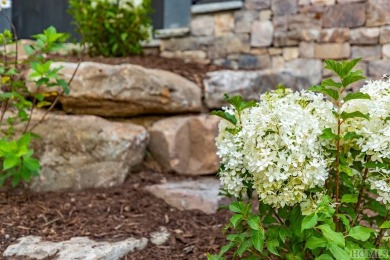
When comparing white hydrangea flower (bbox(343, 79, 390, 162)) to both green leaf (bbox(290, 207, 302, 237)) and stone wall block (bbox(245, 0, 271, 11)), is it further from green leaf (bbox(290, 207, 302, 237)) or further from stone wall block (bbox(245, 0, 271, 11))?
stone wall block (bbox(245, 0, 271, 11))

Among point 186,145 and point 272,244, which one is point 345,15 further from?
point 272,244

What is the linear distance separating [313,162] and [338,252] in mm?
278

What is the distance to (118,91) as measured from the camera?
318cm

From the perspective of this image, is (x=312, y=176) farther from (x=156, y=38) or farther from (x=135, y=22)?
(x=156, y=38)

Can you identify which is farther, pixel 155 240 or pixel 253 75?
pixel 253 75

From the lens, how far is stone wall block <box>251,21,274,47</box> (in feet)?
12.8

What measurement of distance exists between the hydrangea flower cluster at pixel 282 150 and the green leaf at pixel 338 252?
0.59 feet

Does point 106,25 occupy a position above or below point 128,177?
above

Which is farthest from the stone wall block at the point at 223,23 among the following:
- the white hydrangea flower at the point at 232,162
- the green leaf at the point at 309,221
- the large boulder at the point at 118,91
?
the green leaf at the point at 309,221

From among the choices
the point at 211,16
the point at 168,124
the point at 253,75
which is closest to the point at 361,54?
the point at 253,75

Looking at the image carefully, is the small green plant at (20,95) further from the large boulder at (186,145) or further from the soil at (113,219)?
the large boulder at (186,145)

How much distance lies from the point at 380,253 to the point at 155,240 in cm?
104

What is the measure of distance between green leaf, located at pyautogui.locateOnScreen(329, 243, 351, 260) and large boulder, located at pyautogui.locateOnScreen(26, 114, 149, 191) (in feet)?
5.54

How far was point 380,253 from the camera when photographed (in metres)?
1.65
